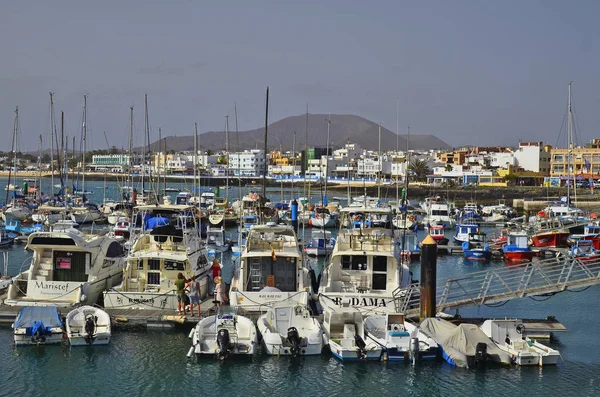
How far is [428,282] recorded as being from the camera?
947 inches

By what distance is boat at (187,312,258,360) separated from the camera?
21.9m

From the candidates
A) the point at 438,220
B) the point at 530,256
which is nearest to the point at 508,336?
the point at 530,256

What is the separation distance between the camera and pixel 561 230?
5091 centimetres

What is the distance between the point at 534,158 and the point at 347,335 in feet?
450

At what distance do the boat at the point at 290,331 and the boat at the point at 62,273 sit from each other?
704cm

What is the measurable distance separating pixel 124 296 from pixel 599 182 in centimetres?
10791

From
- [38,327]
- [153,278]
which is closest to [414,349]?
[153,278]

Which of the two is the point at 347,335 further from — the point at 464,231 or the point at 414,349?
the point at 464,231

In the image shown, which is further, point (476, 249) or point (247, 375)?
point (476, 249)

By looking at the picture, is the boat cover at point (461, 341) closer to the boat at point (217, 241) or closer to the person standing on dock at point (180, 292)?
the person standing on dock at point (180, 292)

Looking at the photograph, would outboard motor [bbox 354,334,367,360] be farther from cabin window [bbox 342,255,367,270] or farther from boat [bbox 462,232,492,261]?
boat [bbox 462,232,492,261]

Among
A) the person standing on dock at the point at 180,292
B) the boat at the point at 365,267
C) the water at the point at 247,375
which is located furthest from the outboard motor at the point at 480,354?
the person standing on dock at the point at 180,292

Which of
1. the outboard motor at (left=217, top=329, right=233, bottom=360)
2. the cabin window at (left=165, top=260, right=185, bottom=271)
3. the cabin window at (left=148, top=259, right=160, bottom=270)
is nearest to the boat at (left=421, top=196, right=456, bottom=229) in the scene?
the cabin window at (left=165, top=260, right=185, bottom=271)

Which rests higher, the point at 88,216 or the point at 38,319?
the point at 88,216
